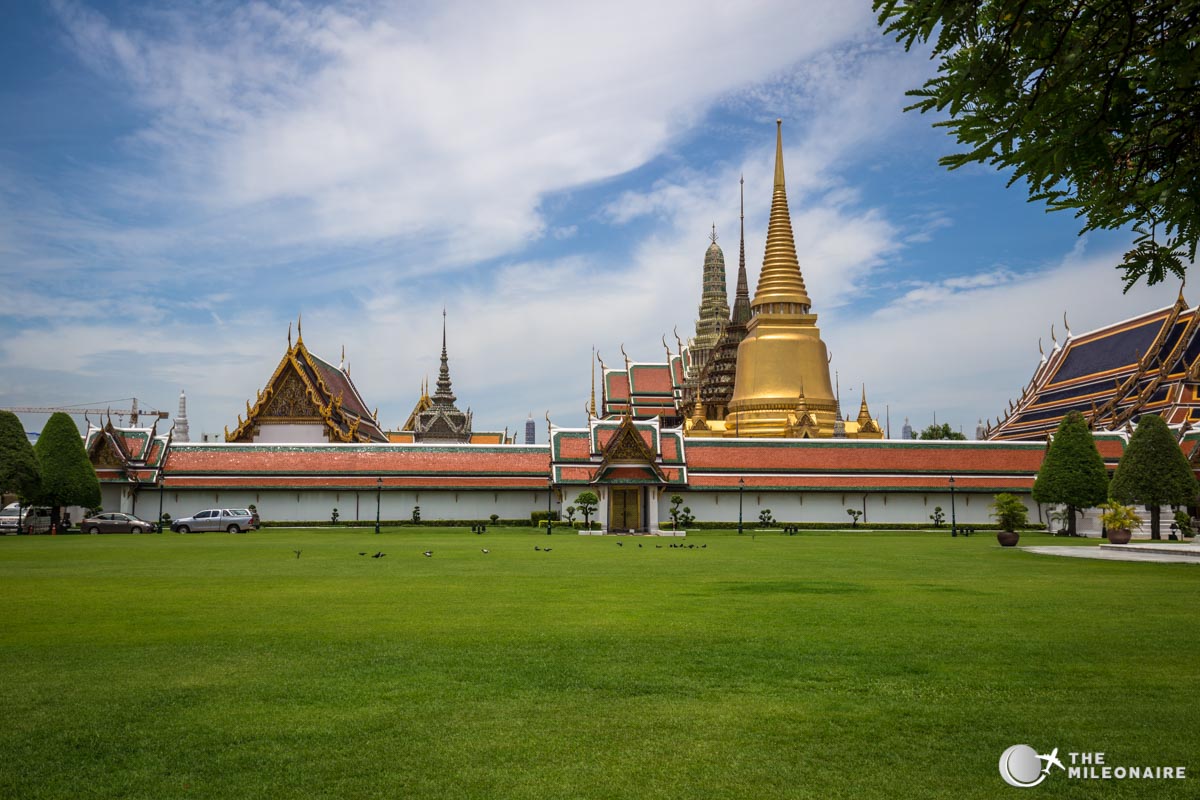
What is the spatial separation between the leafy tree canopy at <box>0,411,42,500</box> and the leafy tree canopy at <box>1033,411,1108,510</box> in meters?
A: 39.1

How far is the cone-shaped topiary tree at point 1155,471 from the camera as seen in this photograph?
101 feet

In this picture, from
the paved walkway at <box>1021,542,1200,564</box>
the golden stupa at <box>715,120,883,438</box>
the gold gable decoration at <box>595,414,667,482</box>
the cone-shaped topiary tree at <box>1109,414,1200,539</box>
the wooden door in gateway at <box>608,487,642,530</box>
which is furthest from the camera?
the golden stupa at <box>715,120,883,438</box>

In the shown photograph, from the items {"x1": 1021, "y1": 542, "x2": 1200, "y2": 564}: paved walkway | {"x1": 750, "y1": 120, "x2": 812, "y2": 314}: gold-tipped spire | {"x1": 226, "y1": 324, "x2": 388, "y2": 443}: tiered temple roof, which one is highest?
{"x1": 750, "y1": 120, "x2": 812, "y2": 314}: gold-tipped spire

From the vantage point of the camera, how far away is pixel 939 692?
785 cm

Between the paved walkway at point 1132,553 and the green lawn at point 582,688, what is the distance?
29.5 ft

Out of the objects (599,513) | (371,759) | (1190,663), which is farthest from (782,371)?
(371,759)

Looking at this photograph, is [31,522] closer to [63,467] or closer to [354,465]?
[63,467]

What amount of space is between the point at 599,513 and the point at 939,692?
118 ft

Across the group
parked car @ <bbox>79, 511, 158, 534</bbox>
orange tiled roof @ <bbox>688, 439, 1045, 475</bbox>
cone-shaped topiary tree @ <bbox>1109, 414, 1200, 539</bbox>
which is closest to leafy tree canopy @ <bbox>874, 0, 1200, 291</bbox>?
cone-shaped topiary tree @ <bbox>1109, 414, 1200, 539</bbox>

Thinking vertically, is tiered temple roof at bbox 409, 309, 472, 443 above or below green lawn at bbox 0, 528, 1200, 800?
above

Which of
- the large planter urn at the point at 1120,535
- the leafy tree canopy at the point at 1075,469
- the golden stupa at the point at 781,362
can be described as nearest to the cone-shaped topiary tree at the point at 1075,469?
the leafy tree canopy at the point at 1075,469

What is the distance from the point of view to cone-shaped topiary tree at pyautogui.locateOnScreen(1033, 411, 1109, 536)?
113ft

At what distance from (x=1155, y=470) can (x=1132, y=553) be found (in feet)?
20.1

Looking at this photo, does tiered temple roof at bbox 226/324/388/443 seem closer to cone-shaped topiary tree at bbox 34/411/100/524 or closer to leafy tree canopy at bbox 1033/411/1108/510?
cone-shaped topiary tree at bbox 34/411/100/524
